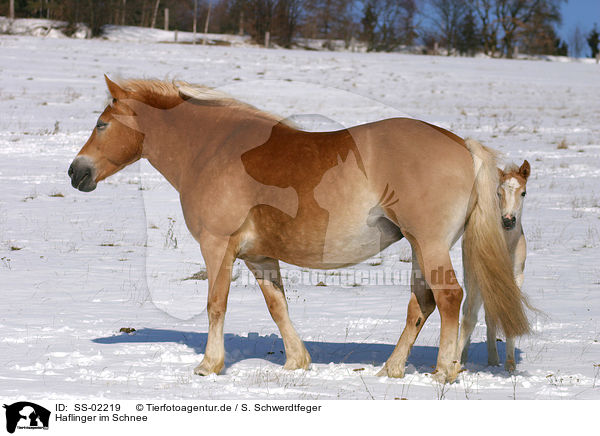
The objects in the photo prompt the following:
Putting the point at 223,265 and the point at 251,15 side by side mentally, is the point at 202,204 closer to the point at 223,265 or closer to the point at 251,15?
the point at 223,265

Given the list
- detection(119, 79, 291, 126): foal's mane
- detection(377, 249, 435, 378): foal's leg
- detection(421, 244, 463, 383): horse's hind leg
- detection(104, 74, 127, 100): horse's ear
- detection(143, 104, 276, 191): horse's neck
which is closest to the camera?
detection(421, 244, 463, 383): horse's hind leg

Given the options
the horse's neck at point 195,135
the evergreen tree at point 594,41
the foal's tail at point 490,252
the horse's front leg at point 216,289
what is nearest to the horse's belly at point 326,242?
the horse's front leg at point 216,289

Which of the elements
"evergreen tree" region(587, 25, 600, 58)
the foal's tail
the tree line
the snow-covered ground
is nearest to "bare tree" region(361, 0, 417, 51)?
the tree line

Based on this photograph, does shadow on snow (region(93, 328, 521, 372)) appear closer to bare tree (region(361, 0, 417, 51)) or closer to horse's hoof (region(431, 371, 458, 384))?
horse's hoof (region(431, 371, 458, 384))

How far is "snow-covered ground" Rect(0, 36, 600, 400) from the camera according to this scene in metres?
5.00

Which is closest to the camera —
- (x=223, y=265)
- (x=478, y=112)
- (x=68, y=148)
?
(x=223, y=265)

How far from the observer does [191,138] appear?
5.71 metres

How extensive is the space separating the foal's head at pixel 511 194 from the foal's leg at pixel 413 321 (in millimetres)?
901

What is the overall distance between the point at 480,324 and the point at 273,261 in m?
2.90

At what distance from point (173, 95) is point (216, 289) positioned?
1.76 meters

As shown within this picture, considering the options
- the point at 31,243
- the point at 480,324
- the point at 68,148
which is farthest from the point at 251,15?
the point at 480,324

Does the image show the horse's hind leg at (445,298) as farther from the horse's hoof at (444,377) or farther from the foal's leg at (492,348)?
the foal's leg at (492,348)

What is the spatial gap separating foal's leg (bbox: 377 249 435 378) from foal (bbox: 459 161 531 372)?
46 centimetres

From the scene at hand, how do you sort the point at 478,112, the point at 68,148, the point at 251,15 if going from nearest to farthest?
the point at 68,148 < the point at 478,112 < the point at 251,15
